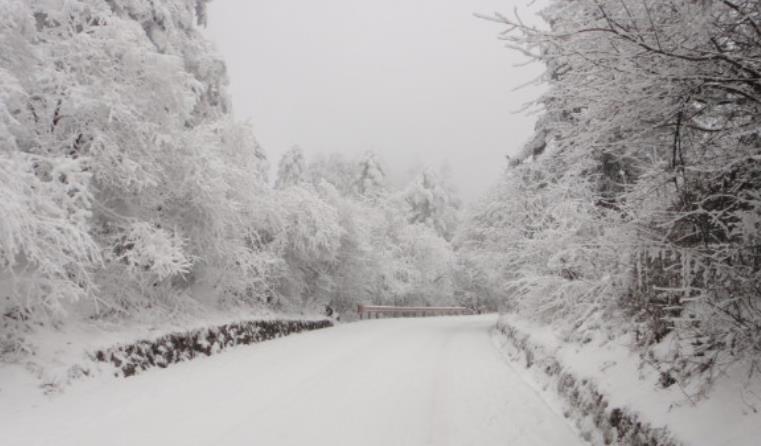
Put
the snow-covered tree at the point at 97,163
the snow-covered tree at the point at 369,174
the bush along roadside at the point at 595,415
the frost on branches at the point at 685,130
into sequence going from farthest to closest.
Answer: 1. the snow-covered tree at the point at 369,174
2. the snow-covered tree at the point at 97,163
3. the bush along roadside at the point at 595,415
4. the frost on branches at the point at 685,130

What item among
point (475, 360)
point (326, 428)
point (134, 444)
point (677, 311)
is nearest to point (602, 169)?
point (475, 360)

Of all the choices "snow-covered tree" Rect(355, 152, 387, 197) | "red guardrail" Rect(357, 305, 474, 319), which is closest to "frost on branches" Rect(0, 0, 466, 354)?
"red guardrail" Rect(357, 305, 474, 319)

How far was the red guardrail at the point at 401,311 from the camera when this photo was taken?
2764 cm

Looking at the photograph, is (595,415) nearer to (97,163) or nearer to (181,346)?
(181,346)

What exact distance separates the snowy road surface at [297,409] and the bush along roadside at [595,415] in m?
0.22

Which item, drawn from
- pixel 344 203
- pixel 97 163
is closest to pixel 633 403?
pixel 97 163

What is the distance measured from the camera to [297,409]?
607 centimetres

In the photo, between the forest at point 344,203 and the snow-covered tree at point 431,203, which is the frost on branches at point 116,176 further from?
the snow-covered tree at point 431,203

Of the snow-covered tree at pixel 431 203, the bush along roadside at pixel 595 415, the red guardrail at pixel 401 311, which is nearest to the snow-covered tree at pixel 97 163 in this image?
the bush along roadside at pixel 595 415

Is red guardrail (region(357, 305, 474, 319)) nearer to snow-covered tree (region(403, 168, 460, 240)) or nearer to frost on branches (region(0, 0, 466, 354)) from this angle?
snow-covered tree (region(403, 168, 460, 240))

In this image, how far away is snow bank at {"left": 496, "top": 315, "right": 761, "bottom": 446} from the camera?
11.6 ft

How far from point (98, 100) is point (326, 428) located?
6644 mm

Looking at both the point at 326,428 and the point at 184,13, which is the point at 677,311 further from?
the point at 184,13

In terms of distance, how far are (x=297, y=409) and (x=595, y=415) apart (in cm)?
334
